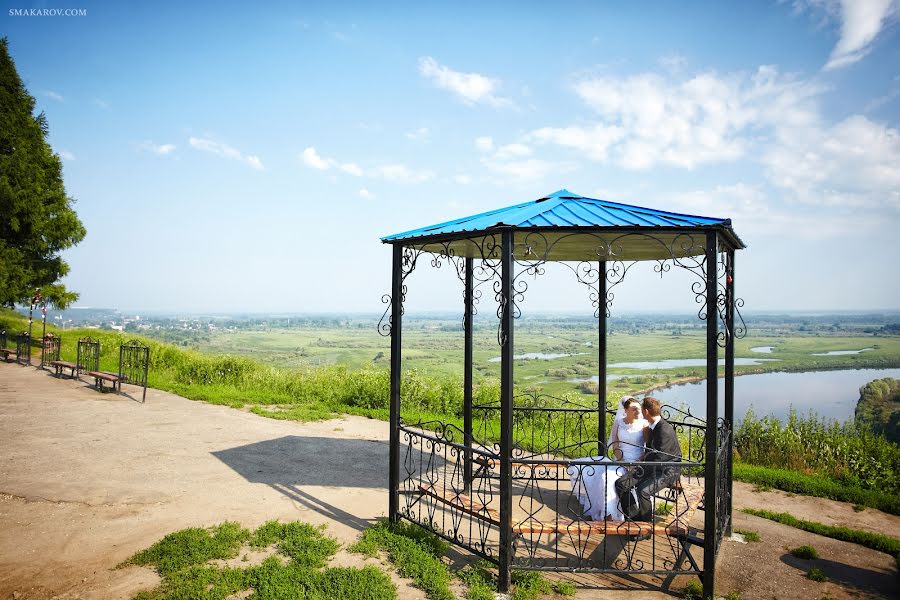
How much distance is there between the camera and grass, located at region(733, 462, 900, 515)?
7.22 m

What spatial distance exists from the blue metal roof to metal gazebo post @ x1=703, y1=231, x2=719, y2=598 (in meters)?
0.38

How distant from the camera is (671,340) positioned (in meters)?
49.3

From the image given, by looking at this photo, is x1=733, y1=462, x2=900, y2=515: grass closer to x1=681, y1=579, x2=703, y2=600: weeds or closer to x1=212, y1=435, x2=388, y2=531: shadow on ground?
x1=681, y1=579, x2=703, y2=600: weeds

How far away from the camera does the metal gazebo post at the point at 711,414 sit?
4.66 m

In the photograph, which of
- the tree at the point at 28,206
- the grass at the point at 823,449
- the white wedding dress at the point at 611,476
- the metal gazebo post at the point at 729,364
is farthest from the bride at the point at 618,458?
the tree at the point at 28,206

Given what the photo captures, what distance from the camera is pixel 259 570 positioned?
4.79 meters

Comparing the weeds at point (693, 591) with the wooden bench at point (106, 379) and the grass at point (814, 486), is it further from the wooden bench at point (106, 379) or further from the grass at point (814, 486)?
the wooden bench at point (106, 379)

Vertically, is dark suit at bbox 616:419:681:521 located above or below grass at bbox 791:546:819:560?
above

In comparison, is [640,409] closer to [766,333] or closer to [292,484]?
[292,484]

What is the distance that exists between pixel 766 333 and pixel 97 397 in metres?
46.8

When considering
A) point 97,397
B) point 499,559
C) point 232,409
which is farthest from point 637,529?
point 97,397

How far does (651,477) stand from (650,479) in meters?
0.04

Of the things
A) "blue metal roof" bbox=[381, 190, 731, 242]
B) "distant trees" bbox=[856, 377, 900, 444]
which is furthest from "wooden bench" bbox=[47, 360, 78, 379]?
"distant trees" bbox=[856, 377, 900, 444]

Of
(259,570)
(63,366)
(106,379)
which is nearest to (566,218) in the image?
(259,570)
